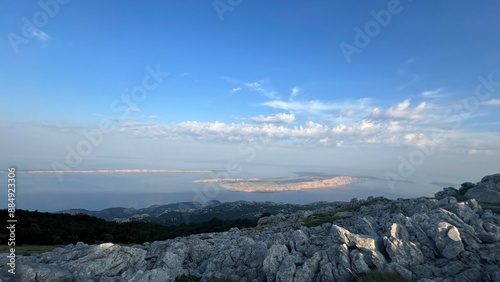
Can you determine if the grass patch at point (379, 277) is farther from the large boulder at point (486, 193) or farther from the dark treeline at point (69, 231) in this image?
the large boulder at point (486, 193)

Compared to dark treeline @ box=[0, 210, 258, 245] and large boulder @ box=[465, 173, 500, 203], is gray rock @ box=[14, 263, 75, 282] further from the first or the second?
large boulder @ box=[465, 173, 500, 203]

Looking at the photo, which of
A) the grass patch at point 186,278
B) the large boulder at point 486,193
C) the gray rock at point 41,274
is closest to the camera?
the gray rock at point 41,274

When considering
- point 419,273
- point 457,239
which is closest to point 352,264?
point 419,273

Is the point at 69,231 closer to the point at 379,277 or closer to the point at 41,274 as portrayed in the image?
the point at 41,274

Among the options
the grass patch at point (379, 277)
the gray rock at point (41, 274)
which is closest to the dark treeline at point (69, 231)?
the gray rock at point (41, 274)

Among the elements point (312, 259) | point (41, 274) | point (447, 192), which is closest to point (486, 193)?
point (447, 192)

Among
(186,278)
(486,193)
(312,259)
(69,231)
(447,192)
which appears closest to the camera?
(186,278)

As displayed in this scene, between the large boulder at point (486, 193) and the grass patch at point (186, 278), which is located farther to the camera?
the large boulder at point (486, 193)

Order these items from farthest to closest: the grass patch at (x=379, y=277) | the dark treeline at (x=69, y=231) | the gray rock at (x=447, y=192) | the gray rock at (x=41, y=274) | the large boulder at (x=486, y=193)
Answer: the gray rock at (x=447, y=192), the large boulder at (x=486, y=193), the dark treeline at (x=69, y=231), the grass patch at (x=379, y=277), the gray rock at (x=41, y=274)

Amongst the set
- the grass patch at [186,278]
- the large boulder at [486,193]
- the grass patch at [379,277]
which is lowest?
the grass patch at [186,278]
